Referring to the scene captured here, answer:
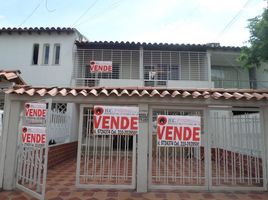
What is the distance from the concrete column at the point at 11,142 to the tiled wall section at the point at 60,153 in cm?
232

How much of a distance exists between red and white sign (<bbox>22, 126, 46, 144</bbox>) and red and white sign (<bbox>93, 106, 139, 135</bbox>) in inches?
54.9

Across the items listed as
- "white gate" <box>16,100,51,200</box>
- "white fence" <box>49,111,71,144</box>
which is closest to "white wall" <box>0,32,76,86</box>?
"white fence" <box>49,111,71,144</box>

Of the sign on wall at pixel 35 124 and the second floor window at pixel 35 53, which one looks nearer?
the sign on wall at pixel 35 124

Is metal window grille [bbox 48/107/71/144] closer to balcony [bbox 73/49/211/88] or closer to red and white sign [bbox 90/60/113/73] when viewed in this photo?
balcony [bbox 73/49/211/88]

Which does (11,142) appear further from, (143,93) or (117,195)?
(143,93)

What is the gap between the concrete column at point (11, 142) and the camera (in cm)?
634

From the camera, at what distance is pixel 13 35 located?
44.2ft

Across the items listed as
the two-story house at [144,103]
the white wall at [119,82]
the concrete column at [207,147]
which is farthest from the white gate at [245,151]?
the white wall at [119,82]

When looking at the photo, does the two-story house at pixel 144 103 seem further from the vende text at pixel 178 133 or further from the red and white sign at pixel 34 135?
the red and white sign at pixel 34 135

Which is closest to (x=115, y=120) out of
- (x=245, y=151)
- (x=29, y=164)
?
(x=29, y=164)

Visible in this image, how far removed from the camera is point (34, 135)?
576cm

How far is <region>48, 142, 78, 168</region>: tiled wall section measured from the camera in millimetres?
9012

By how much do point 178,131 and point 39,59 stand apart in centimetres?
1021

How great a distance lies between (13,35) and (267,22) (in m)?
13.2
